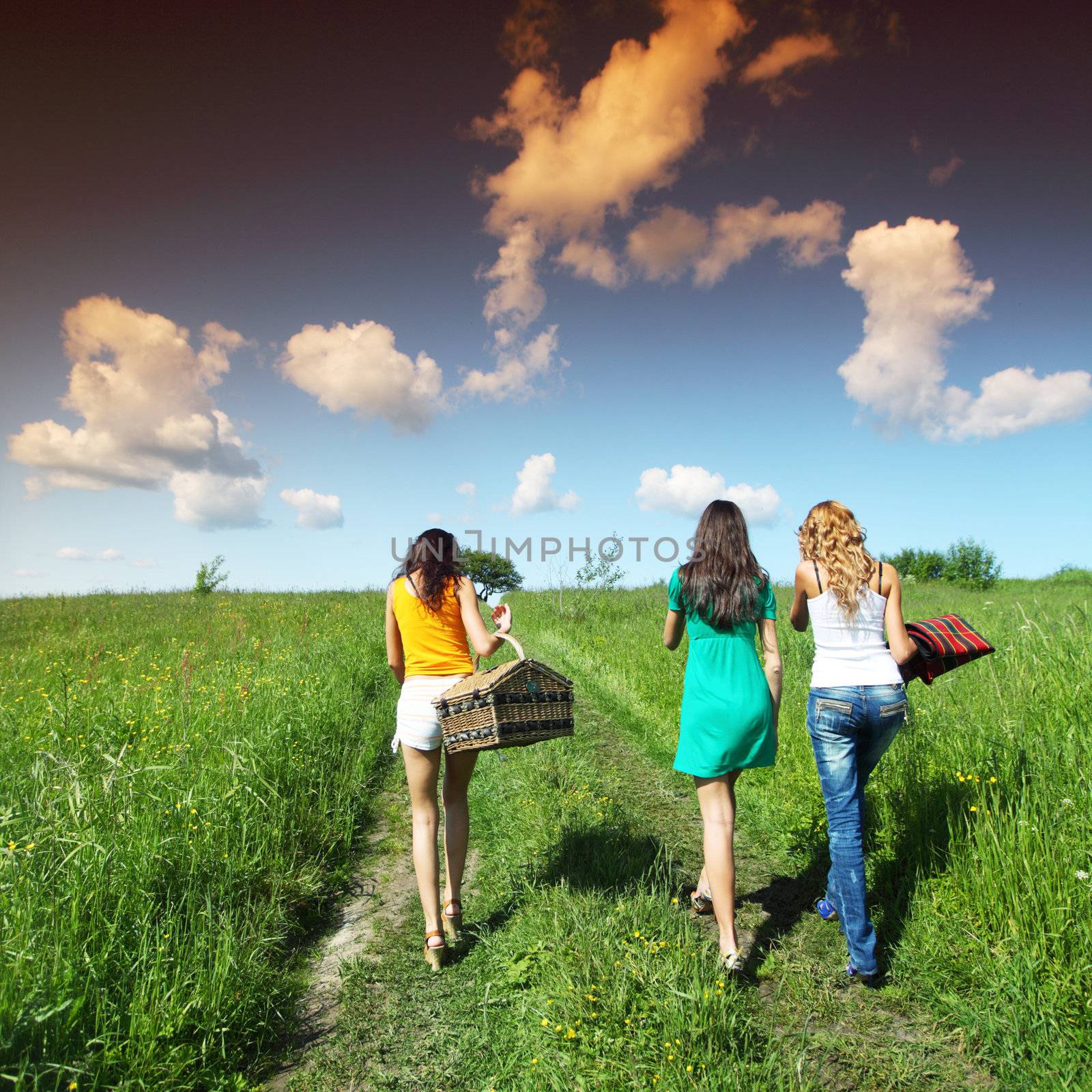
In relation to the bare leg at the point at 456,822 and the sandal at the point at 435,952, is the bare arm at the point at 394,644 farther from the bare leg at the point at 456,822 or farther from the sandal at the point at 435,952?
the sandal at the point at 435,952

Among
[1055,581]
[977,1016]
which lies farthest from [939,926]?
[1055,581]

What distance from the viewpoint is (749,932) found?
4.15 m

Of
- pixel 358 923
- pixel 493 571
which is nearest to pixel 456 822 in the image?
pixel 358 923

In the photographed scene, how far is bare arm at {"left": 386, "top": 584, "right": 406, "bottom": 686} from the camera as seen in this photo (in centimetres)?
417

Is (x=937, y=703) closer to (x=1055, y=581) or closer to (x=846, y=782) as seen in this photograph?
(x=846, y=782)

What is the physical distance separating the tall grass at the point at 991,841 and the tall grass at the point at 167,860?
3544 millimetres

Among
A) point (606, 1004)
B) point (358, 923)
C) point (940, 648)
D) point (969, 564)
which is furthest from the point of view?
point (969, 564)

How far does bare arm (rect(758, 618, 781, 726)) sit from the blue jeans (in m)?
0.24

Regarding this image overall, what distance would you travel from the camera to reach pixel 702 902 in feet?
14.1

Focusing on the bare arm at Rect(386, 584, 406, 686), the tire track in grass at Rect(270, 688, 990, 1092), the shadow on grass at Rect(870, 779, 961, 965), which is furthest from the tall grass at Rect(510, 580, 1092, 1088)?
the bare arm at Rect(386, 584, 406, 686)

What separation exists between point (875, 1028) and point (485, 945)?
216cm

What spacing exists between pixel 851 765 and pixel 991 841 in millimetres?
936

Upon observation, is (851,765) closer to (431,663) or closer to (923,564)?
(431,663)

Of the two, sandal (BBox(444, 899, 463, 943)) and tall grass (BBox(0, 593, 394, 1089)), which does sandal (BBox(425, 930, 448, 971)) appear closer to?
sandal (BBox(444, 899, 463, 943))
